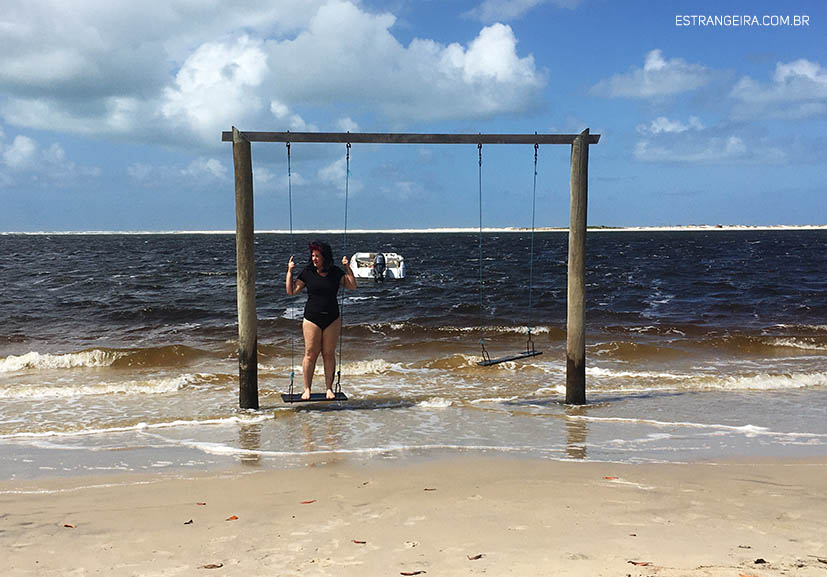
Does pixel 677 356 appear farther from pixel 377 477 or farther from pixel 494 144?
pixel 377 477

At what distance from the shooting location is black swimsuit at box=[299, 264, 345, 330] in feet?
30.7

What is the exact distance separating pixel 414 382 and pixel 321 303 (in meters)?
4.07

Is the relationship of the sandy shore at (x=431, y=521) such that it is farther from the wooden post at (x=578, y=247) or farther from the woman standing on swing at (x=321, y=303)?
the wooden post at (x=578, y=247)

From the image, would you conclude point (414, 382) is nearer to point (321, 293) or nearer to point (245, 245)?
point (321, 293)

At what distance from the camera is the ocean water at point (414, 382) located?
7973 mm

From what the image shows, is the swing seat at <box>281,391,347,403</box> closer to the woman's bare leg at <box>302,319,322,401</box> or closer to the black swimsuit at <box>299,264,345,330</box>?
the woman's bare leg at <box>302,319,322,401</box>

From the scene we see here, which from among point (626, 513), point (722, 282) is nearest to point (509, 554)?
point (626, 513)

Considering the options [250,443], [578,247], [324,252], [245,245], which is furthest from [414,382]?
[250,443]

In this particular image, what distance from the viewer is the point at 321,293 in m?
9.38

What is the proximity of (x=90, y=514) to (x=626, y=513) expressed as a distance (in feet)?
13.4

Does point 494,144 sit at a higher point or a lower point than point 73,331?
higher

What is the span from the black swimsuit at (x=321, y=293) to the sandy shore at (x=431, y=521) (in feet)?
9.16

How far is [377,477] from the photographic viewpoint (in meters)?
6.60

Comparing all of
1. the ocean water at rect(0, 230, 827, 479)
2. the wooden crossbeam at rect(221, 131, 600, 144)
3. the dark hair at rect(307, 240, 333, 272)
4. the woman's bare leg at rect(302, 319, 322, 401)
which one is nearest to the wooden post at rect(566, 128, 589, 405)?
the wooden crossbeam at rect(221, 131, 600, 144)
